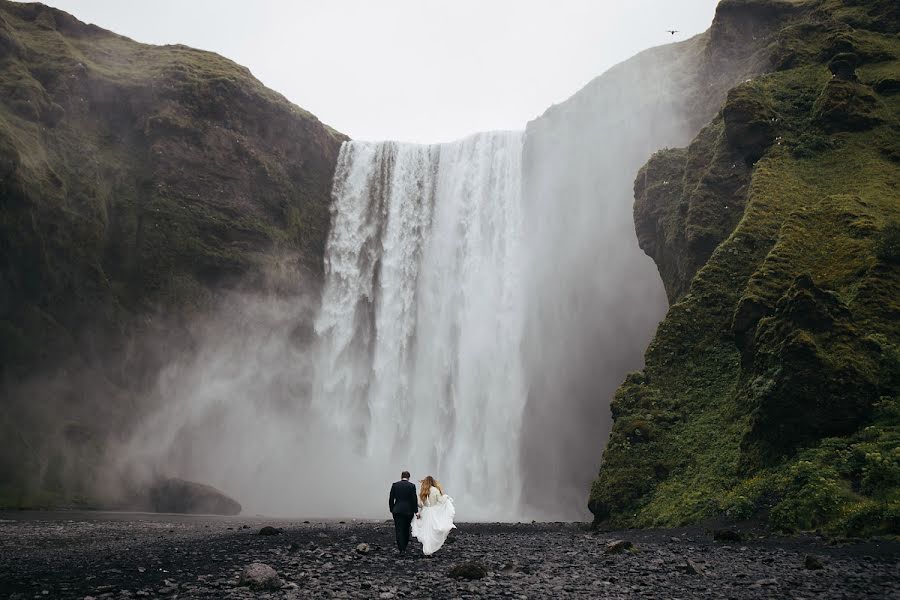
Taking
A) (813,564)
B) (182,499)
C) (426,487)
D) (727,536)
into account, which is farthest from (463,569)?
(182,499)

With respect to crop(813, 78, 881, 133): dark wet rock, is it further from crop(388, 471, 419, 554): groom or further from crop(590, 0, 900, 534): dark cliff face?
crop(388, 471, 419, 554): groom

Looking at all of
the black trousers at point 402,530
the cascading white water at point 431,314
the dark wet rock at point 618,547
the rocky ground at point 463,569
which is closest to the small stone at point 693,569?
the rocky ground at point 463,569

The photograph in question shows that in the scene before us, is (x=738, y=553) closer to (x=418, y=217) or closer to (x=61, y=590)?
(x=61, y=590)

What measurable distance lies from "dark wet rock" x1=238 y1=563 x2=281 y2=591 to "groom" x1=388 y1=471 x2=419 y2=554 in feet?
14.0

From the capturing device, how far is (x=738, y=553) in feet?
42.6

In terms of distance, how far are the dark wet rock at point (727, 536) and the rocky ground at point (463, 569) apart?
6 centimetres

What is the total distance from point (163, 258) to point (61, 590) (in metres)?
39.3

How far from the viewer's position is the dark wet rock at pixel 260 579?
10.3 m

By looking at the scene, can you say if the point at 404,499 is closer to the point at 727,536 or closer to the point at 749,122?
the point at 727,536

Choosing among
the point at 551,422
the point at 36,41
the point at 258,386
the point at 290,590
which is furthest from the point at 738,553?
the point at 36,41

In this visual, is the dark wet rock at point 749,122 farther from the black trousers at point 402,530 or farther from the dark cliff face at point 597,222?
the black trousers at point 402,530

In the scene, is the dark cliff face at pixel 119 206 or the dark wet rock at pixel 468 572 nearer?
the dark wet rock at pixel 468 572

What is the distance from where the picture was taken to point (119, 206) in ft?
152

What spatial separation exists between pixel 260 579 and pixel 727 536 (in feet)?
33.8
